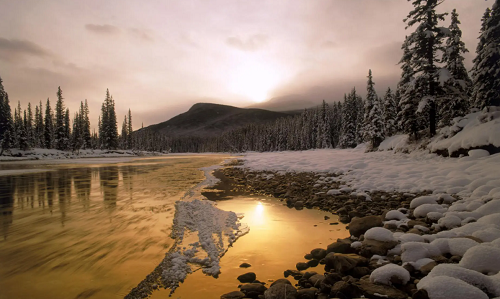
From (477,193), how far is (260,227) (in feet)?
22.5

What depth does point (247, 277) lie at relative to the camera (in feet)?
14.3

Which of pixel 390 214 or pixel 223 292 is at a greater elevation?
pixel 390 214

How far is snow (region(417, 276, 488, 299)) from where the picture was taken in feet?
9.37

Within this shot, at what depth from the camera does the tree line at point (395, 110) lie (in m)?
18.2

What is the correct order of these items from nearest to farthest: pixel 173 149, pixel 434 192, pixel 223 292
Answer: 1. pixel 223 292
2. pixel 434 192
3. pixel 173 149

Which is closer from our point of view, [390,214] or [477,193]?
[390,214]

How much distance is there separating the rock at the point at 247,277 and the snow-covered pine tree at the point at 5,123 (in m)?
75.8

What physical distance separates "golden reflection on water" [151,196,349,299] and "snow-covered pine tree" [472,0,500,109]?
79.2ft

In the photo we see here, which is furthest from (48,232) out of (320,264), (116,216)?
(320,264)

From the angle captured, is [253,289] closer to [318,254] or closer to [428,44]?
[318,254]

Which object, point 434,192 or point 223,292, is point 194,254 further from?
point 434,192

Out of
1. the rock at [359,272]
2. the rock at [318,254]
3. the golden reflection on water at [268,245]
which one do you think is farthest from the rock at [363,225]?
the rock at [359,272]

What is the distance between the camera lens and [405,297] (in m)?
3.23

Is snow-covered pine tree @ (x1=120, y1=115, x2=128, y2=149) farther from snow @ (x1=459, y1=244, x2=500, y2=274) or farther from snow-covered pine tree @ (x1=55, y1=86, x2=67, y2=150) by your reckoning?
snow @ (x1=459, y1=244, x2=500, y2=274)
